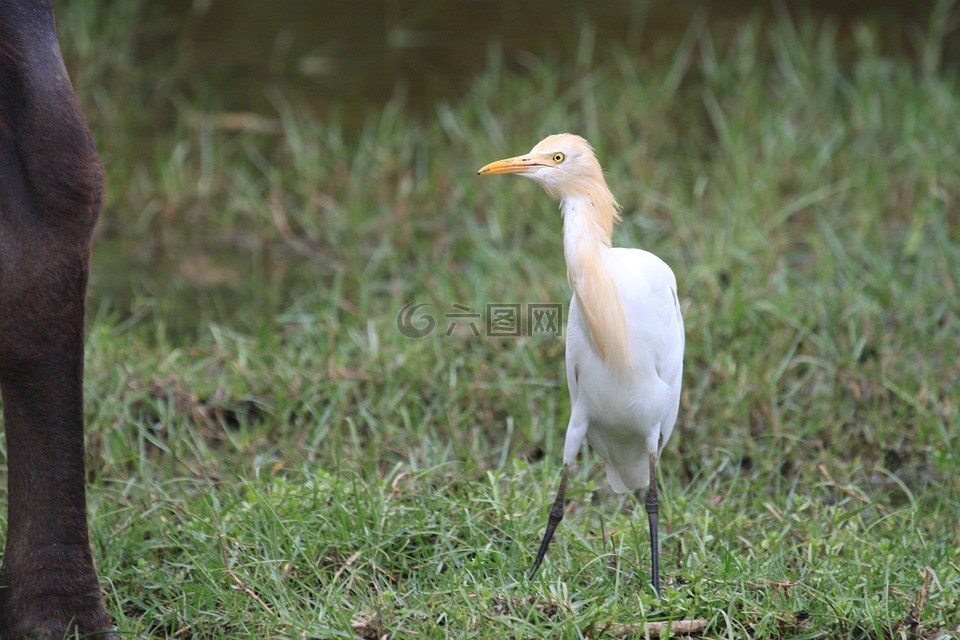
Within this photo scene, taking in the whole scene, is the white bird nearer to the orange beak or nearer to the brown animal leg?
the orange beak

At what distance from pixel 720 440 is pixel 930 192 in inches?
78.4

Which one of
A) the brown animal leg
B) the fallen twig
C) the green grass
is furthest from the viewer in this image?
the green grass

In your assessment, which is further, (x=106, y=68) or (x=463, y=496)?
(x=106, y=68)

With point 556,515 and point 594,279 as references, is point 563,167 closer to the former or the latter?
point 594,279

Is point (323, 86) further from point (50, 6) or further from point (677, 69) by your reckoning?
point (50, 6)


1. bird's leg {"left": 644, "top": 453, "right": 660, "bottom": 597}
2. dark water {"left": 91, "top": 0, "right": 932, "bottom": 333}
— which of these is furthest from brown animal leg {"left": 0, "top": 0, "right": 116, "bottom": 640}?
dark water {"left": 91, "top": 0, "right": 932, "bottom": 333}

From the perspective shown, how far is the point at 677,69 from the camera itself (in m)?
6.33

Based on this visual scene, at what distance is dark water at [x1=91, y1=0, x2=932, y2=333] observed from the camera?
7043 mm

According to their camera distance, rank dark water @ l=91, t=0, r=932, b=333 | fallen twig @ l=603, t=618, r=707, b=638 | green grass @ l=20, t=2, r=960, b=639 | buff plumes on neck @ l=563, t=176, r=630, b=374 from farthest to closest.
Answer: dark water @ l=91, t=0, r=932, b=333 → green grass @ l=20, t=2, r=960, b=639 → buff plumes on neck @ l=563, t=176, r=630, b=374 → fallen twig @ l=603, t=618, r=707, b=638

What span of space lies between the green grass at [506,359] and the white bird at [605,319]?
0.33m

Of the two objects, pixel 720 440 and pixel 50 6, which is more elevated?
pixel 50 6

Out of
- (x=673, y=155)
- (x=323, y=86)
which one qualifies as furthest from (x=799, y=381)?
(x=323, y=86)

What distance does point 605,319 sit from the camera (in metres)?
2.76

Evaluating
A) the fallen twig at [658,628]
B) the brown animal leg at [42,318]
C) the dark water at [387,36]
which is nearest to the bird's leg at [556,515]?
the fallen twig at [658,628]
